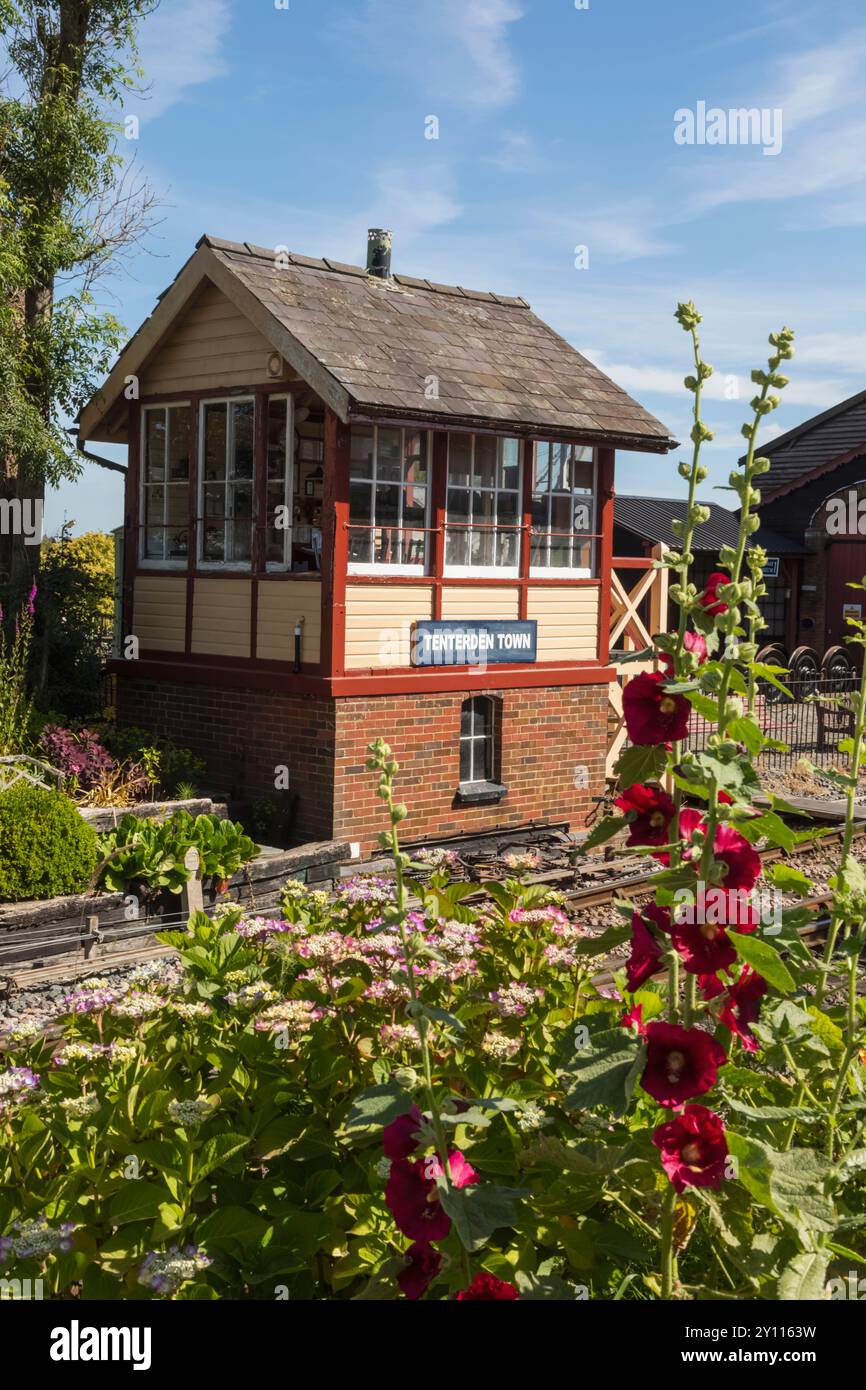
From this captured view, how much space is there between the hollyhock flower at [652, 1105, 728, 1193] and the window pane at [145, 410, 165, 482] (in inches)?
500

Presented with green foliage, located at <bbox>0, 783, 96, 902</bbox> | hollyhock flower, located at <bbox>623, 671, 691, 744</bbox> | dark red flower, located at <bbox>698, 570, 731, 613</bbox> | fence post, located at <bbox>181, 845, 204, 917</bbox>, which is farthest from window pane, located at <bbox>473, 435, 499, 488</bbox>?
hollyhock flower, located at <bbox>623, 671, 691, 744</bbox>

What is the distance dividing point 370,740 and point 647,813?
9589 millimetres

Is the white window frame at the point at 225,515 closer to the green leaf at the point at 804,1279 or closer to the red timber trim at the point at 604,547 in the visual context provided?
Result: the red timber trim at the point at 604,547

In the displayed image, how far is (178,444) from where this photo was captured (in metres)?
14.0

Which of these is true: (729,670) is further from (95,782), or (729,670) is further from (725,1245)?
(95,782)

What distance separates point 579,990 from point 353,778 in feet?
28.2

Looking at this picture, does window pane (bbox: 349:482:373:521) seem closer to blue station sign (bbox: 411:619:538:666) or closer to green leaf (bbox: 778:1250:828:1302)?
blue station sign (bbox: 411:619:538:666)

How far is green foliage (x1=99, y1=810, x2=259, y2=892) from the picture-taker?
981cm

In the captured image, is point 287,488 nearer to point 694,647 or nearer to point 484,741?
point 484,741

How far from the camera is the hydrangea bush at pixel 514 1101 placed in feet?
7.52

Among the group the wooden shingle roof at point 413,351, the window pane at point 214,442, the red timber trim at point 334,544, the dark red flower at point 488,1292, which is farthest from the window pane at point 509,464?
the dark red flower at point 488,1292

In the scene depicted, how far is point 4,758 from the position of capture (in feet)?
36.4

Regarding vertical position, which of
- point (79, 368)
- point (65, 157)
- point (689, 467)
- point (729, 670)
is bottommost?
point (729, 670)
